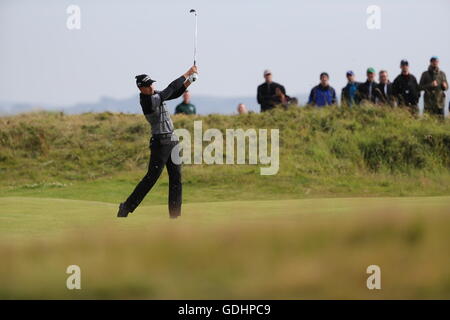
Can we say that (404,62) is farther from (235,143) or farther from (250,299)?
(250,299)

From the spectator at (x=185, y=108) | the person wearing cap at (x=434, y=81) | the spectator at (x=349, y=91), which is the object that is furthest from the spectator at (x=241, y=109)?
the person wearing cap at (x=434, y=81)

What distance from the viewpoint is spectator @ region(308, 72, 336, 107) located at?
25328mm

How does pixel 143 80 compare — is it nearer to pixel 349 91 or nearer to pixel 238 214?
pixel 238 214

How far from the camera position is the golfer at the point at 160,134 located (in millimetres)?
13242

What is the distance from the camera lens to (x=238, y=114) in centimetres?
2906

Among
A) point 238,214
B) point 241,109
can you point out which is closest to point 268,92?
point 241,109

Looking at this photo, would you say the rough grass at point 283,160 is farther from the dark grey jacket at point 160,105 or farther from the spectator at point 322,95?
the dark grey jacket at point 160,105

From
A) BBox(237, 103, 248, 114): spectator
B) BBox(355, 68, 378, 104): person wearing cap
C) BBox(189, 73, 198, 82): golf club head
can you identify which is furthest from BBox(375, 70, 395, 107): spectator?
BBox(189, 73, 198, 82): golf club head

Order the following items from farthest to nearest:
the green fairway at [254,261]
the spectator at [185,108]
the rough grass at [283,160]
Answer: the spectator at [185,108]
the rough grass at [283,160]
the green fairway at [254,261]

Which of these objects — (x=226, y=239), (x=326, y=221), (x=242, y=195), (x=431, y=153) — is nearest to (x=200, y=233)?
(x=226, y=239)

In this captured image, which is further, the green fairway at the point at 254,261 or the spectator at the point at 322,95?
the spectator at the point at 322,95

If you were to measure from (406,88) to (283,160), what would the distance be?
3.86 meters

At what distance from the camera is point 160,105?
13.4 m

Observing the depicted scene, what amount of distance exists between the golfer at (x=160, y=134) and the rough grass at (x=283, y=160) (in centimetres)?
1007
